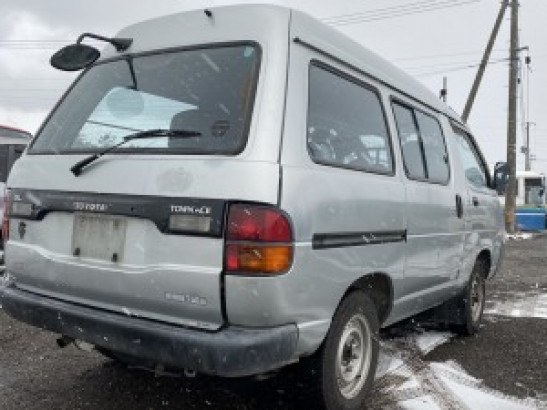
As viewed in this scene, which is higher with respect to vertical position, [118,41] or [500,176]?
[118,41]

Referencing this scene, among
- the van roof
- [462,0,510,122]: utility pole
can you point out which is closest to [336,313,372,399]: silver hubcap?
the van roof

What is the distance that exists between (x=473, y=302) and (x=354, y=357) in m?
2.61

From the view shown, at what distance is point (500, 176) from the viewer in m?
6.11

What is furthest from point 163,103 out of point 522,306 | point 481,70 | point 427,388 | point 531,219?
point 531,219

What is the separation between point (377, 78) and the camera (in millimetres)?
3701

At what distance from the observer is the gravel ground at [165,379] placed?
11.5 feet

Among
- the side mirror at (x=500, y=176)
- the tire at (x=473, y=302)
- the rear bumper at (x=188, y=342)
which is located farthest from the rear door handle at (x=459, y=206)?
the rear bumper at (x=188, y=342)

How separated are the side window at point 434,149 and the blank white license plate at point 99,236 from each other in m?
2.39

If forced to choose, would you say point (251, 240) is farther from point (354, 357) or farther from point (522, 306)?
point (522, 306)

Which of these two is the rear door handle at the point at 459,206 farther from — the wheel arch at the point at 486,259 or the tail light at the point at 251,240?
the tail light at the point at 251,240

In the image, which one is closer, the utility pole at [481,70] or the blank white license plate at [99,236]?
→ the blank white license plate at [99,236]

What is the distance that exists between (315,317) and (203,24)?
64.8 inches

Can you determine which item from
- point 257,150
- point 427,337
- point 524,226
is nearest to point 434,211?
point 427,337

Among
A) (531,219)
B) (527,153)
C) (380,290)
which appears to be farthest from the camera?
(527,153)
